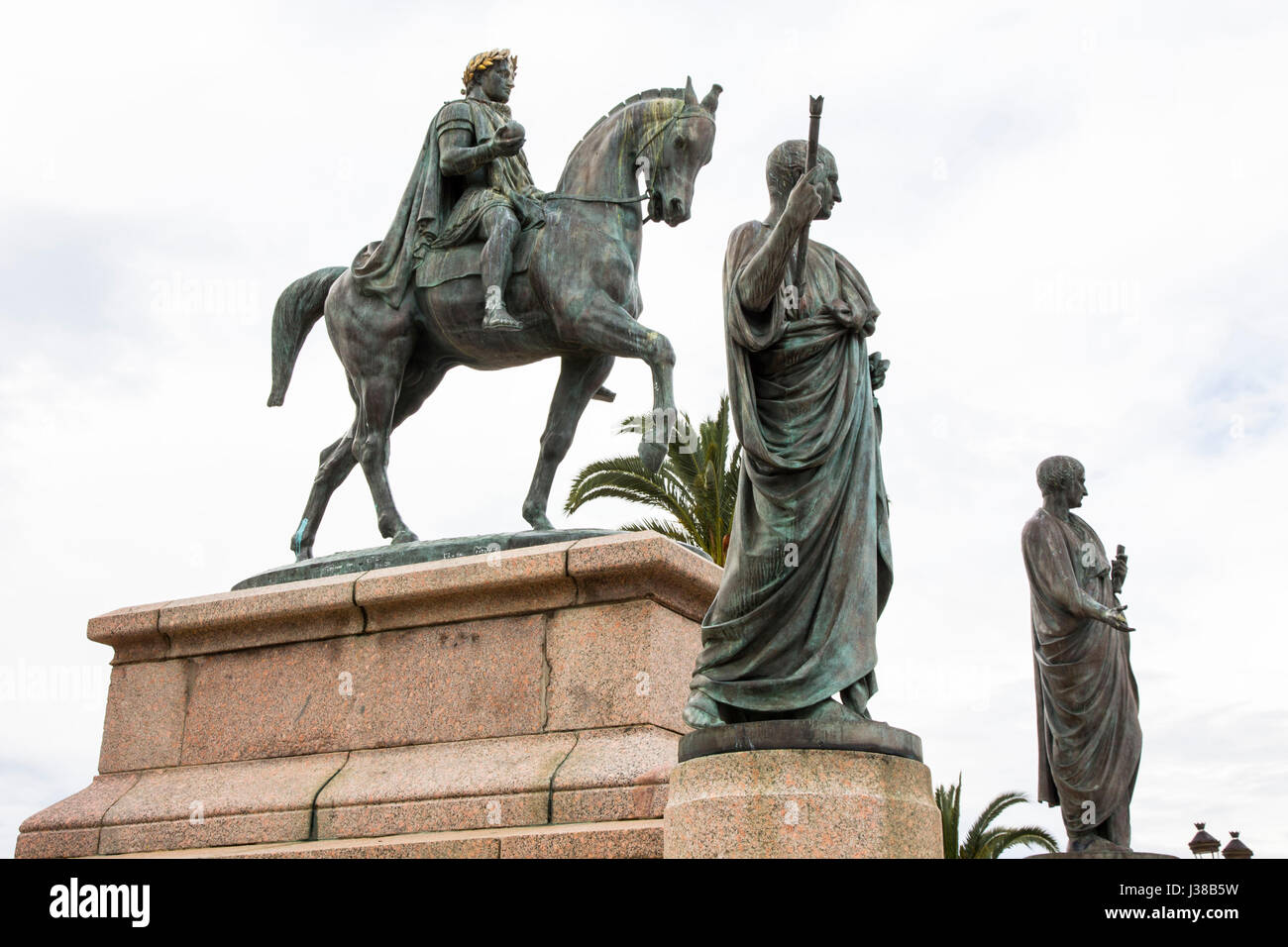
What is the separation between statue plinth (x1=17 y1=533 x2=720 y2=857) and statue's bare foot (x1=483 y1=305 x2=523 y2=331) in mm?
1449

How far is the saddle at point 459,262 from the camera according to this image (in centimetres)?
884

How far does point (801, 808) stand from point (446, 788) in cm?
255

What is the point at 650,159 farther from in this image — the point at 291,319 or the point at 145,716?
the point at 145,716

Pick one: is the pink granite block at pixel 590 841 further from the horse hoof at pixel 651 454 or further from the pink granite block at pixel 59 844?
the pink granite block at pixel 59 844

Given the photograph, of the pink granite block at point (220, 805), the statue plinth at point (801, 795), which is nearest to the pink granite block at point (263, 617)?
the pink granite block at point (220, 805)

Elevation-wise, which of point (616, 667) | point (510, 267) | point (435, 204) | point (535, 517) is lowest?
point (616, 667)

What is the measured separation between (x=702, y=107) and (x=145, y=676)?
491cm

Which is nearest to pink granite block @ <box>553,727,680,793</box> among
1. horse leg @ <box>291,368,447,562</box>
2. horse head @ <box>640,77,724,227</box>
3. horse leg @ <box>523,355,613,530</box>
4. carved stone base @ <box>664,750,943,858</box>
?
carved stone base @ <box>664,750,943,858</box>

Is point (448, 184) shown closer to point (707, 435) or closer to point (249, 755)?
point (249, 755)

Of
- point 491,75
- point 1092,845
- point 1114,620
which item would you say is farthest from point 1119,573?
point 491,75

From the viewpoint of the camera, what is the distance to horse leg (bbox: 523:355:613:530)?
9.06 m

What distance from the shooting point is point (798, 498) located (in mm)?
5746

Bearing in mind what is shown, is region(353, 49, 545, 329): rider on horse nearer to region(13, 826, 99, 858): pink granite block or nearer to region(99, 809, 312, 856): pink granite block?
region(99, 809, 312, 856): pink granite block
